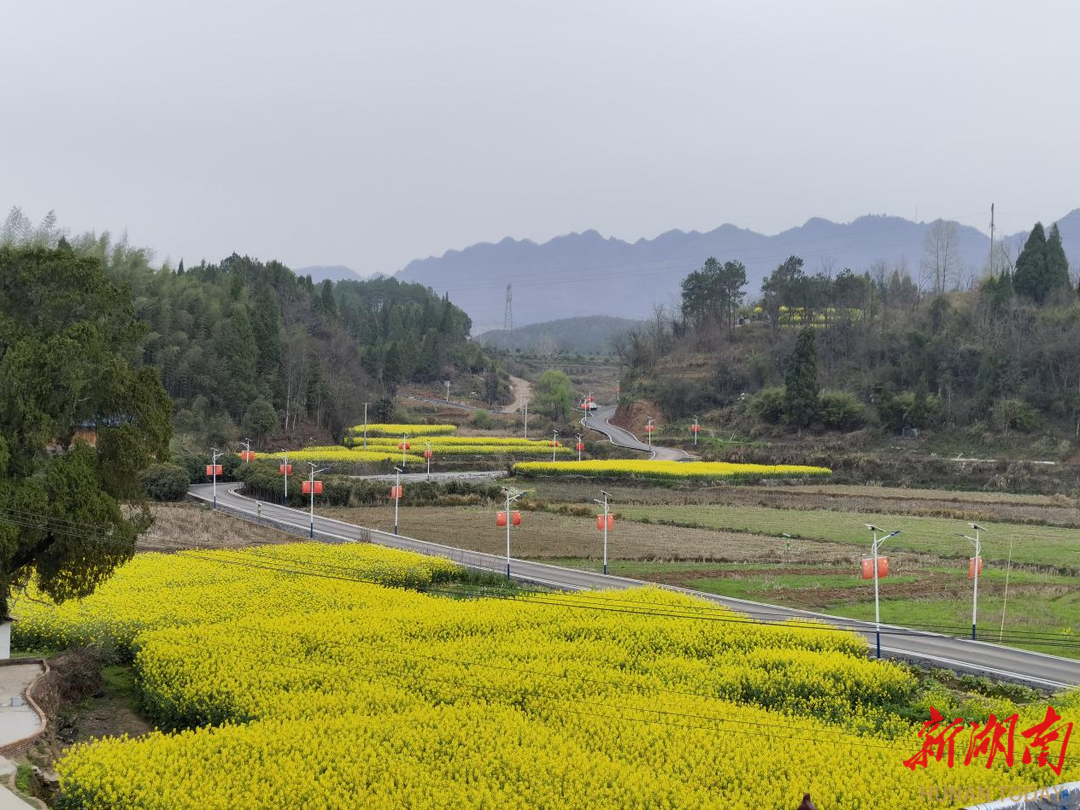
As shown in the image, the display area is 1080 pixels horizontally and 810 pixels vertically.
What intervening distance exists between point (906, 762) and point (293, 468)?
166 feet

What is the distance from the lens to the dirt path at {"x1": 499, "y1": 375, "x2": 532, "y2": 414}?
12281 centimetres

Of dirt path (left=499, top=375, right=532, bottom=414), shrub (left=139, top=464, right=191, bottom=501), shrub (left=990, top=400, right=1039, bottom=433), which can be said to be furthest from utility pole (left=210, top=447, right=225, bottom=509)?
shrub (left=990, top=400, right=1039, bottom=433)

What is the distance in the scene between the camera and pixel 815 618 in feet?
90.9

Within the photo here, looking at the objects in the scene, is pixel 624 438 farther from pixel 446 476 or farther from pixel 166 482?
pixel 166 482

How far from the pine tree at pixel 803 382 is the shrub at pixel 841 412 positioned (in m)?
0.82

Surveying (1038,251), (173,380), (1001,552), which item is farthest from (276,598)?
(1038,251)

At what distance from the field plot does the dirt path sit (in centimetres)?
9388

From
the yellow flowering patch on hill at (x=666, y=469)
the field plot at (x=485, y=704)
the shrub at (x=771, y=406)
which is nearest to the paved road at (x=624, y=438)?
the yellow flowering patch on hill at (x=666, y=469)

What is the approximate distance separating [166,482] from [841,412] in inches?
2111

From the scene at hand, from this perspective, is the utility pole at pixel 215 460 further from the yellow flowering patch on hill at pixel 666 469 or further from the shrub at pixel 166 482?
the yellow flowering patch on hill at pixel 666 469

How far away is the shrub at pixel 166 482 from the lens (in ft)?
181

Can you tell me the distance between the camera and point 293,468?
60.9 meters

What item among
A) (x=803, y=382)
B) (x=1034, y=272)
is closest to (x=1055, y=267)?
(x=1034, y=272)

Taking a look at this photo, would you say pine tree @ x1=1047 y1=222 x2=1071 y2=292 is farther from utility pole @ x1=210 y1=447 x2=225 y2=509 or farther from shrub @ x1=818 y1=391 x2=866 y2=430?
utility pole @ x1=210 y1=447 x2=225 y2=509
